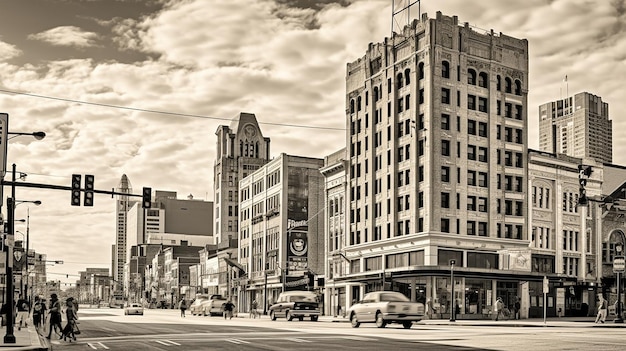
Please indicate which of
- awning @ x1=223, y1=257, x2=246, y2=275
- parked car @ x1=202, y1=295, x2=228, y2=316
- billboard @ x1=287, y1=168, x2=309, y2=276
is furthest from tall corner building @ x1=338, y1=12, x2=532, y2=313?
awning @ x1=223, y1=257, x2=246, y2=275

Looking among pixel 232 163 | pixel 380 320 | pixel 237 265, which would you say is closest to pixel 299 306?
pixel 380 320

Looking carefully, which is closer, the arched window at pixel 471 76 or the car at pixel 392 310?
the car at pixel 392 310

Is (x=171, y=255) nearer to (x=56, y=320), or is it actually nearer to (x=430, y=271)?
(x=430, y=271)

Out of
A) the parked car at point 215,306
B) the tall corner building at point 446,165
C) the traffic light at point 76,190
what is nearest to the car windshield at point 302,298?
the tall corner building at point 446,165

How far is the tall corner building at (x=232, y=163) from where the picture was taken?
15862 centimetres

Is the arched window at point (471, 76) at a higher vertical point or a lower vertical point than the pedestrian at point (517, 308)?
higher

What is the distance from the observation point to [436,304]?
2788 inches

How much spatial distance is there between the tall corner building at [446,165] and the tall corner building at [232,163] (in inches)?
3055

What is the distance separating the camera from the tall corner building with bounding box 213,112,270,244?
158625mm

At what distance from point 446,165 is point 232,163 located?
91322 millimetres

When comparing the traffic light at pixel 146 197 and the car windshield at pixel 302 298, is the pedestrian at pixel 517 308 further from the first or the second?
the traffic light at pixel 146 197

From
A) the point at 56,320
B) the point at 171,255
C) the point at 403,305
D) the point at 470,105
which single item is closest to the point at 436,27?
the point at 470,105

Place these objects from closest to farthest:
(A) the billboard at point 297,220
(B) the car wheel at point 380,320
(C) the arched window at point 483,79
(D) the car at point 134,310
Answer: (B) the car wheel at point 380,320 < (C) the arched window at point 483,79 < (D) the car at point 134,310 < (A) the billboard at point 297,220

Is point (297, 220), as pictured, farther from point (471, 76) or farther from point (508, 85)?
point (508, 85)
